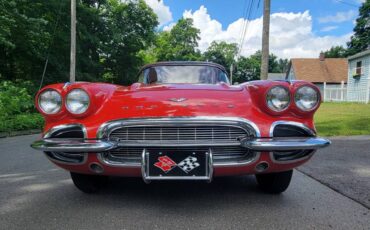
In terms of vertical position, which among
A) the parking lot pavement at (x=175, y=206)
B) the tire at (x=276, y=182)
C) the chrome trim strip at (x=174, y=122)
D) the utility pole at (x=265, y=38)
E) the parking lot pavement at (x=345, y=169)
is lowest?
the parking lot pavement at (x=345, y=169)

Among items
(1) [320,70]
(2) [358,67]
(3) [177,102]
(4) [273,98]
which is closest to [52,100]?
(3) [177,102]

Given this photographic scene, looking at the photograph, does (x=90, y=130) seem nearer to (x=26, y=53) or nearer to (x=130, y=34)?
(x=26, y=53)

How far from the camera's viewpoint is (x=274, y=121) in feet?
8.20

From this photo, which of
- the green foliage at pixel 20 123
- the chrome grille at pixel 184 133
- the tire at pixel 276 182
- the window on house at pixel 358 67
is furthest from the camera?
the window on house at pixel 358 67

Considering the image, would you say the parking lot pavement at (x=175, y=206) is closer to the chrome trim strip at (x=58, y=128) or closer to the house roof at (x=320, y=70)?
the chrome trim strip at (x=58, y=128)

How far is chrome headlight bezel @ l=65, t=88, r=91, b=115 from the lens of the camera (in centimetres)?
256

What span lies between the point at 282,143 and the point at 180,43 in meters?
50.4

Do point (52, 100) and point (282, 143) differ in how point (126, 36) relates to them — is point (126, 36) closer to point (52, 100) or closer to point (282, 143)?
point (52, 100)

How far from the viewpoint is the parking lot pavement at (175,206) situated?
230 cm

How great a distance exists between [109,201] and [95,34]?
63.3 feet

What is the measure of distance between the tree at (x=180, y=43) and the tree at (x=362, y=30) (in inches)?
859

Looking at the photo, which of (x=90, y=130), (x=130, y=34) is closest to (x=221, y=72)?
(x=90, y=130)

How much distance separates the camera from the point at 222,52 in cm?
6612

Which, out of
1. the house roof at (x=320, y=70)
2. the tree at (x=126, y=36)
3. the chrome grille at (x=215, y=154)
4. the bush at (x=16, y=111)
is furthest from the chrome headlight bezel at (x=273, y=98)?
the house roof at (x=320, y=70)
